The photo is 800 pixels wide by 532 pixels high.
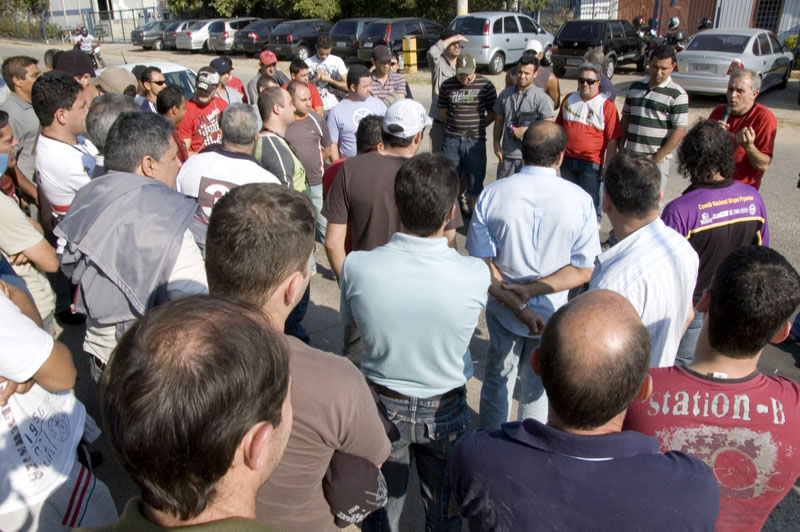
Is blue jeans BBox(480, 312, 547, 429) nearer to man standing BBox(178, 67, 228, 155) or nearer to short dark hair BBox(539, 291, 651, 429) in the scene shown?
short dark hair BBox(539, 291, 651, 429)

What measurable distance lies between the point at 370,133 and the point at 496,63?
1690 centimetres

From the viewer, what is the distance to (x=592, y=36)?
17.8m

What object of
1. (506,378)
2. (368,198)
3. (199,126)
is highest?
(199,126)

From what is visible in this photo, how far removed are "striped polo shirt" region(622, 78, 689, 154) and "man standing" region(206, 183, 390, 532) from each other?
14.9ft

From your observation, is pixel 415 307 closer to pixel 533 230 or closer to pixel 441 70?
pixel 533 230

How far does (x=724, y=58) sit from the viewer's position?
13.3 meters

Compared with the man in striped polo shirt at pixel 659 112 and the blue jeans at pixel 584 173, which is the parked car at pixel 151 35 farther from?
the man in striped polo shirt at pixel 659 112

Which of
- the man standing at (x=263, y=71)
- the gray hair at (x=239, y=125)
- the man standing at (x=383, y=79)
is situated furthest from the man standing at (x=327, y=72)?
the gray hair at (x=239, y=125)

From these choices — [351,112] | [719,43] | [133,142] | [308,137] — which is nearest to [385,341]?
[133,142]

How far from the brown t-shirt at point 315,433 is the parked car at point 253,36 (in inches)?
1025

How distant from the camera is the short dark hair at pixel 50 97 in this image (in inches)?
148

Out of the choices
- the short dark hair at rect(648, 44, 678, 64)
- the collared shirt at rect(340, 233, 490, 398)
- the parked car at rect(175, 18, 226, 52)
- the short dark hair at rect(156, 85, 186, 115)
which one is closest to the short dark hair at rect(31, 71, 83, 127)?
the short dark hair at rect(156, 85, 186, 115)

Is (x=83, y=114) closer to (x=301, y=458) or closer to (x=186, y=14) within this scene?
(x=301, y=458)

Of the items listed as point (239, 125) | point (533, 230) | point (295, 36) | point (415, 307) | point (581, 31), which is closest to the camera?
point (415, 307)
